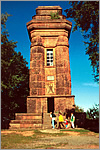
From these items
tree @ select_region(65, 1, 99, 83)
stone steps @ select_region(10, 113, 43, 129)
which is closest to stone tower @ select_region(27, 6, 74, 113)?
stone steps @ select_region(10, 113, 43, 129)

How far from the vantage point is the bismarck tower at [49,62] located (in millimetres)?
20656

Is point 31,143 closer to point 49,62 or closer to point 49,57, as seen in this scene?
point 49,62

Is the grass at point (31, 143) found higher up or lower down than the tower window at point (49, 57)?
lower down

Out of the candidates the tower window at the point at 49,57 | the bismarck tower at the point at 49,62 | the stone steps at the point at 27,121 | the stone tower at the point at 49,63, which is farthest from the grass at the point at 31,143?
the tower window at the point at 49,57

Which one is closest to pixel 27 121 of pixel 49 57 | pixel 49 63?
pixel 49 63

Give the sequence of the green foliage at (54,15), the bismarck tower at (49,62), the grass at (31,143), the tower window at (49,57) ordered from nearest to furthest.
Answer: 1. the grass at (31,143)
2. the bismarck tower at (49,62)
3. the tower window at (49,57)
4. the green foliage at (54,15)

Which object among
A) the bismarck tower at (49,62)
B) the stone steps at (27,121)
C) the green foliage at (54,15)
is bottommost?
the stone steps at (27,121)

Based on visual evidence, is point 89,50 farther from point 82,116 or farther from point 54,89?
point 54,89

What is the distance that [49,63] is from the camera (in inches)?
882

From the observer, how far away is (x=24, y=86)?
27.1 meters

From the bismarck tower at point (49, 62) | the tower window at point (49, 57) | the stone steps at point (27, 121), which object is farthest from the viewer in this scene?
the tower window at point (49, 57)

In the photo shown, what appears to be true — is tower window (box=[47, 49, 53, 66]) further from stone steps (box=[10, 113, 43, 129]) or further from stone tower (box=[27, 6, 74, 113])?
stone steps (box=[10, 113, 43, 129])

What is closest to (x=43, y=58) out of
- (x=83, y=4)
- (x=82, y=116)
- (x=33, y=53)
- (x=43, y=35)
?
(x=33, y=53)

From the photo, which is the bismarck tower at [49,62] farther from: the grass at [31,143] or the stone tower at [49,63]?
the grass at [31,143]
